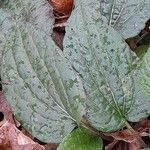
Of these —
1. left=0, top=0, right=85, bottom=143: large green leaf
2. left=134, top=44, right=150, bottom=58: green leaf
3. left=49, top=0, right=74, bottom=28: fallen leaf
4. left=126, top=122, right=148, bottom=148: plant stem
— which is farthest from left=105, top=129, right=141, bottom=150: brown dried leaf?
left=49, top=0, right=74, bottom=28: fallen leaf

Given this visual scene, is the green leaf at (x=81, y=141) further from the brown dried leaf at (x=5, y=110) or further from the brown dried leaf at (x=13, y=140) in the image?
the brown dried leaf at (x=5, y=110)

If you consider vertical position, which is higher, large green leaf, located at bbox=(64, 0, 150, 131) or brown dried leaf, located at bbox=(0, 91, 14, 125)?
large green leaf, located at bbox=(64, 0, 150, 131)

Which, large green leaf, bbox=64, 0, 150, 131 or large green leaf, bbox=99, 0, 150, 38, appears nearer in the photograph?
large green leaf, bbox=64, 0, 150, 131

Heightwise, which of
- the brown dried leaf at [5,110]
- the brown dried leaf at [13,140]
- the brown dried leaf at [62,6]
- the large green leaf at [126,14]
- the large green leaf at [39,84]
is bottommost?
the brown dried leaf at [13,140]

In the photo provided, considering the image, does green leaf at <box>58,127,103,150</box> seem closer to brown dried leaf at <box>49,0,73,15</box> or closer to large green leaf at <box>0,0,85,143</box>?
large green leaf at <box>0,0,85,143</box>

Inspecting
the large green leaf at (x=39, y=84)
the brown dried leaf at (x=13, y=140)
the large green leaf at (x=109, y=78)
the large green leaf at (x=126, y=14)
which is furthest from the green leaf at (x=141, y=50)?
the brown dried leaf at (x=13, y=140)

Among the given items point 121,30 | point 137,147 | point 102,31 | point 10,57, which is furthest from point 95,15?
point 137,147
